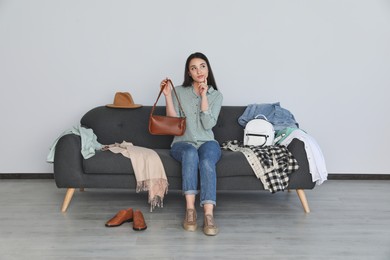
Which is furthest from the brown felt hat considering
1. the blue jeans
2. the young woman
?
the blue jeans

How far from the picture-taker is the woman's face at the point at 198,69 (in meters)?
2.89

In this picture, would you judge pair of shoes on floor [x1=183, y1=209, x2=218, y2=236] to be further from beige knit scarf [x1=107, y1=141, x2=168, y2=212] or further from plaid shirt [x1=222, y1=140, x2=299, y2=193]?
plaid shirt [x1=222, y1=140, x2=299, y2=193]

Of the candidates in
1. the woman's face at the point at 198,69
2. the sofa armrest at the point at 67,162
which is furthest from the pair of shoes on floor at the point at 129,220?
the woman's face at the point at 198,69

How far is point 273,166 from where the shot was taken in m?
2.75

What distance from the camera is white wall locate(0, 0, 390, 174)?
3.69m

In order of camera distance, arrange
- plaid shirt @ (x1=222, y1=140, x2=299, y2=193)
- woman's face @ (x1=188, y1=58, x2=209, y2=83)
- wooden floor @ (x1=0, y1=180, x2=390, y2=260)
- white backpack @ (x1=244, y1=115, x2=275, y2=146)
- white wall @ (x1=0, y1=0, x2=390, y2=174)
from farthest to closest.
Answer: white wall @ (x1=0, y1=0, x2=390, y2=174) < white backpack @ (x1=244, y1=115, x2=275, y2=146) < woman's face @ (x1=188, y1=58, x2=209, y2=83) < plaid shirt @ (x1=222, y1=140, x2=299, y2=193) < wooden floor @ (x1=0, y1=180, x2=390, y2=260)

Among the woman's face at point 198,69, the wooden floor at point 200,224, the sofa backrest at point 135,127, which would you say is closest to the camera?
the wooden floor at point 200,224

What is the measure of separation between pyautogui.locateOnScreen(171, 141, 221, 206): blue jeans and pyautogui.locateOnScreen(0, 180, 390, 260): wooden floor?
0.21 m

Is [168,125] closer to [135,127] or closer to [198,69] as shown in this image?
[198,69]

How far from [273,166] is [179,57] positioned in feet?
4.75

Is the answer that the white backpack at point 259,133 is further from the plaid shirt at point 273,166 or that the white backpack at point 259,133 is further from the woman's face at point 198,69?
the woman's face at point 198,69

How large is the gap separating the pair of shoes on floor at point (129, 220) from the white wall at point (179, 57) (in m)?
1.42

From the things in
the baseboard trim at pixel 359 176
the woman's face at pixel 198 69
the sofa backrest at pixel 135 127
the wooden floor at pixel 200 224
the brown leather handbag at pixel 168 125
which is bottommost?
the baseboard trim at pixel 359 176

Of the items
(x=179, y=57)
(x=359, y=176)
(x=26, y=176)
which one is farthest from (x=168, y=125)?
(x=359, y=176)
